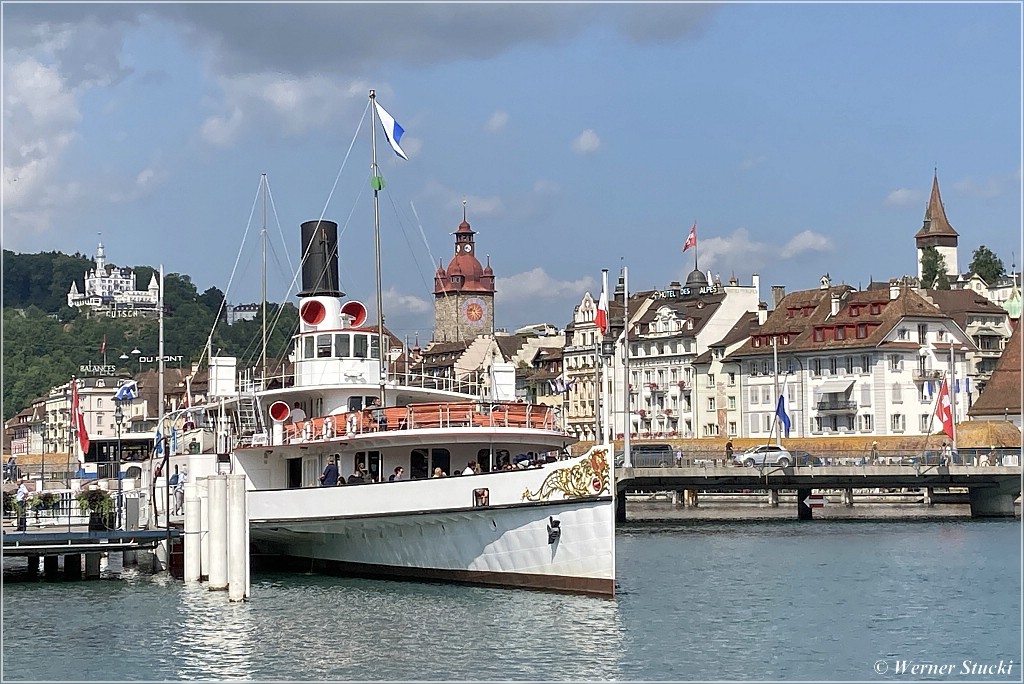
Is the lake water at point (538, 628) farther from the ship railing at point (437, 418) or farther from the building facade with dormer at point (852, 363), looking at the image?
the building facade with dormer at point (852, 363)

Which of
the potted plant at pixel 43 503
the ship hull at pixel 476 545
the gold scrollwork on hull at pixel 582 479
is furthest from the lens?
the potted plant at pixel 43 503

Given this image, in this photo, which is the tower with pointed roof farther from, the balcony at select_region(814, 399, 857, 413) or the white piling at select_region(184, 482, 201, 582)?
the white piling at select_region(184, 482, 201, 582)

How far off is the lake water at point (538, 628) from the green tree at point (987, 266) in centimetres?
12964

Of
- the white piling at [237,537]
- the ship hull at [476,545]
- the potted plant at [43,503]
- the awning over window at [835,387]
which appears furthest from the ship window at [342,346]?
the awning over window at [835,387]

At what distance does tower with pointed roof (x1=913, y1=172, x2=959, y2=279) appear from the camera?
18488cm

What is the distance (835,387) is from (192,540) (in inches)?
3091

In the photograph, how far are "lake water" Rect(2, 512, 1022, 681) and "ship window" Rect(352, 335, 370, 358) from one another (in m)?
5.89

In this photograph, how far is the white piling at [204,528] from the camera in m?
41.1

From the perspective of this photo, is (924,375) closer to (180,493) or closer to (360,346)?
(180,493)

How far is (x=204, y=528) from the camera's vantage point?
42.4 metres

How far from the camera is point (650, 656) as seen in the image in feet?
103

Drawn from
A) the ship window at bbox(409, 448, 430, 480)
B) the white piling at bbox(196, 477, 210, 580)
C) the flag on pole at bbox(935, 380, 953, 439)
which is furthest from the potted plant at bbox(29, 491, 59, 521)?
the flag on pole at bbox(935, 380, 953, 439)

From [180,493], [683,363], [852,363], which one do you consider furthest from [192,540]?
[683,363]

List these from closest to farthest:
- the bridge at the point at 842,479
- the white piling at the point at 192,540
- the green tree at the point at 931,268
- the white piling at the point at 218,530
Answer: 1. the white piling at the point at 218,530
2. the white piling at the point at 192,540
3. the bridge at the point at 842,479
4. the green tree at the point at 931,268
